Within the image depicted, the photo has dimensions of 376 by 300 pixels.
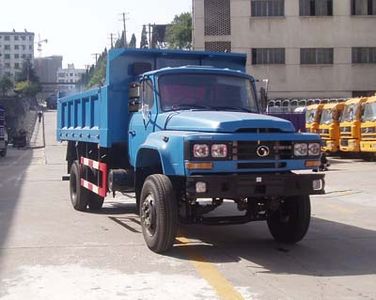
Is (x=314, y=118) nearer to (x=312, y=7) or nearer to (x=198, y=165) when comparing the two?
(x=312, y=7)

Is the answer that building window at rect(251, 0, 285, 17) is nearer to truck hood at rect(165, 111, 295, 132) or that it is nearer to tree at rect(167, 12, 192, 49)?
tree at rect(167, 12, 192, 49)

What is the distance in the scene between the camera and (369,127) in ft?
84.3

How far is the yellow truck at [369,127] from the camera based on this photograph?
997 inches

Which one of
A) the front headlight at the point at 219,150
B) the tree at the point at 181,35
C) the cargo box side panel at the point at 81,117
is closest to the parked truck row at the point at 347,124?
the cargo box side panel at the point at 81,117

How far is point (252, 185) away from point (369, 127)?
19.2 m

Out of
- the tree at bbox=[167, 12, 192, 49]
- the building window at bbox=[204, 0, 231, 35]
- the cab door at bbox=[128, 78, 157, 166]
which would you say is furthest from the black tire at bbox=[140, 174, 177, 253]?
the tree at bbox=[167, 12, 192, 49]

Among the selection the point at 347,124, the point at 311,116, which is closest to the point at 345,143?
the point at 347,124

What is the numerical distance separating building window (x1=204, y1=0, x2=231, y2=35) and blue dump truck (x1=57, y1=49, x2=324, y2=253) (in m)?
39.5

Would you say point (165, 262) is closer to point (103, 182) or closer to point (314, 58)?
point (103, 182)

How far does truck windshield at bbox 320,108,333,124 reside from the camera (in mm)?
29875

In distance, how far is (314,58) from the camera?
5134 centimetres

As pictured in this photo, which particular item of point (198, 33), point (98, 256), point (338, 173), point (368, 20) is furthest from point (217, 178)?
point (368, 20)

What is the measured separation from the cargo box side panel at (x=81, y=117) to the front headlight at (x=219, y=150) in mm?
3493

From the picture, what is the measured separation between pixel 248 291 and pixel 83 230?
4.38 m
